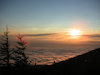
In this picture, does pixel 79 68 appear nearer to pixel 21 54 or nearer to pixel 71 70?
pixel 71 70

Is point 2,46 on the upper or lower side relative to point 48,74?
upper

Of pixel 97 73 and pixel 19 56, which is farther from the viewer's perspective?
pixel 19 56

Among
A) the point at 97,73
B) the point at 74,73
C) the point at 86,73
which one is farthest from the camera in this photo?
the point at 74,73

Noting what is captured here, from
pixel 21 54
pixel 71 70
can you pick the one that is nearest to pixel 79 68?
pixel 71 70

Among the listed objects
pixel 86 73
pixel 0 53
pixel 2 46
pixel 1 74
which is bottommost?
pixel 1 74

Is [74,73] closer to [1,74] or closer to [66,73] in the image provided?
[66,73]

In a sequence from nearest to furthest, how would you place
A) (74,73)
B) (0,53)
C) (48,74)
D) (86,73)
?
(86,73), (74,73), (48,74), (0,53)

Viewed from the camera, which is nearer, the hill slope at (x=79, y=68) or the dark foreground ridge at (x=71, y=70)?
the hill slope at (x=79, y=68)

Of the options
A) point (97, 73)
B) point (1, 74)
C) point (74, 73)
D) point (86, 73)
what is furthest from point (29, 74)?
point (97, 73)

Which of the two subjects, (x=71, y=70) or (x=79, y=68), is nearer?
(x=71, y=70)

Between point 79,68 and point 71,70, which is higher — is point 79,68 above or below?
above

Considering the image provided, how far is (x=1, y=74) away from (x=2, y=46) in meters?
9.09

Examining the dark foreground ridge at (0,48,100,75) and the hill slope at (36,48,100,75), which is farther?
the dark foreground ridge at (0,48,100,75)

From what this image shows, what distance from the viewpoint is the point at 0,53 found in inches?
922
